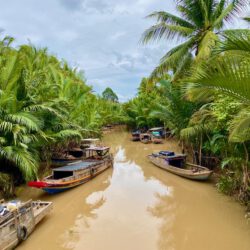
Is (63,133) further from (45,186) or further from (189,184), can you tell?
(189,184)

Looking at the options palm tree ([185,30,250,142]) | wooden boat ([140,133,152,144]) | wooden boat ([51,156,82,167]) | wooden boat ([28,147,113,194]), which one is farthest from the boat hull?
wooden boat ([140,133,152,144])

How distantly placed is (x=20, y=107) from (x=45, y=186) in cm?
290

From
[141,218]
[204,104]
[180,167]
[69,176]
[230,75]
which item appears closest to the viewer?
[230,75]

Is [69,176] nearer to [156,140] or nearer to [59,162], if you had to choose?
[59,162]

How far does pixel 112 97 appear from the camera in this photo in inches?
2596

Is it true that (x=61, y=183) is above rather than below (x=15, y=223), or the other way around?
above

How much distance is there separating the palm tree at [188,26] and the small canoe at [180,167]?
14.1 ft

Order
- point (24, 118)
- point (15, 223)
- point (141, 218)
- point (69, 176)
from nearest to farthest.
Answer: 1. point (15, 223)
2. point (141, 218)
3. point (24, 118)
4. point (69, 176)

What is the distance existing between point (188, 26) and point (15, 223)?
36.8 feet

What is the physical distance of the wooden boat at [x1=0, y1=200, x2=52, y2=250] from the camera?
16.8 feet

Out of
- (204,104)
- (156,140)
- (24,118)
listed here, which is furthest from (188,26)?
(156,140)

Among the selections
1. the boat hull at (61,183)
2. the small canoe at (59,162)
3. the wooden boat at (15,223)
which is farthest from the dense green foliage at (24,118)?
the wooden boat at (15,223)

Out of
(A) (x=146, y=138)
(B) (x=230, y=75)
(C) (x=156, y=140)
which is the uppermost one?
(B) (x=230, y=75)

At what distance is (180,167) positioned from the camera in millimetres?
12125
